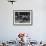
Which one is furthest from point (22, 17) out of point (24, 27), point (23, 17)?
point (24, 27)

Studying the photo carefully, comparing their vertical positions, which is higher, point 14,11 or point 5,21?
point 14,11

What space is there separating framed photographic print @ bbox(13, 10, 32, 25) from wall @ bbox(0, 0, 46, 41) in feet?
0.37

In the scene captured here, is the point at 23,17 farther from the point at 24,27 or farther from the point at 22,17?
the point at 24,27

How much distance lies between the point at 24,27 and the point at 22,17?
1.26ft

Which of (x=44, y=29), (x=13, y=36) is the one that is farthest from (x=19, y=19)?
(x=44, y=29)

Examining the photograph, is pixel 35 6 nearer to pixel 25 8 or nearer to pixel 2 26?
pixel 25 8

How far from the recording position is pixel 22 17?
5.00 meters

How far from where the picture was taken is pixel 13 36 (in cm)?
501

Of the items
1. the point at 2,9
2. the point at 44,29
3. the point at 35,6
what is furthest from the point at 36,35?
the point at 2,9

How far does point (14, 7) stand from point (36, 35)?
1.34 metres

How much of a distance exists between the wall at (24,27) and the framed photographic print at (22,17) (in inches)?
4.5

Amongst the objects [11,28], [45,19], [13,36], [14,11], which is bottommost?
[13,36]

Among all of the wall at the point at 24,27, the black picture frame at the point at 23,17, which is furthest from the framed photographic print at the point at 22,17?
the wall at the point at 24,27

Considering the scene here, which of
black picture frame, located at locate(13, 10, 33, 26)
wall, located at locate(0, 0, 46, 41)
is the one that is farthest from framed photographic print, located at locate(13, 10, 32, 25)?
wall, located at locate(0, 0, 46, 41)
